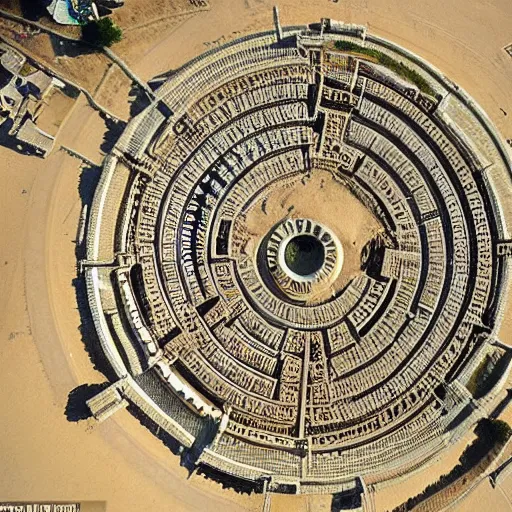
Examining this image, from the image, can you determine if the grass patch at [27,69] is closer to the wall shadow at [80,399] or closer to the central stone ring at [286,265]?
the central stone ring at [286,265]

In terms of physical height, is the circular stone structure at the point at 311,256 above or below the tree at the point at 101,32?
below

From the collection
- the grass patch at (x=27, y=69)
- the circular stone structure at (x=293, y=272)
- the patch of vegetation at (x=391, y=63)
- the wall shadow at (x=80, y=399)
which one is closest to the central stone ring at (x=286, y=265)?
the circular stone structure at (x=293, y=272)

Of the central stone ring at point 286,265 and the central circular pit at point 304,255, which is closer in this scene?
the central stone ring at point 286,265

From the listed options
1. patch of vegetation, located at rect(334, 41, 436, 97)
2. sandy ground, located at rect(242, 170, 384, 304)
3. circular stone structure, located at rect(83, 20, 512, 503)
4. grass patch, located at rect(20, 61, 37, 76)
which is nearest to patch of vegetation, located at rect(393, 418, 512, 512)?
circular stone structure, located at rect(83, 20, 512, 503)

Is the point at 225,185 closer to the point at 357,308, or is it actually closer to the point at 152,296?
the point at 152,296

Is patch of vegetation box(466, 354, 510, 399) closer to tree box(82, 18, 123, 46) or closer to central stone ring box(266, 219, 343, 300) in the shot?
central stone ring box(266, 219, 343, 300)

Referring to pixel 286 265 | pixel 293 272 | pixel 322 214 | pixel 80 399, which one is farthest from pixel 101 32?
pixel 80 399

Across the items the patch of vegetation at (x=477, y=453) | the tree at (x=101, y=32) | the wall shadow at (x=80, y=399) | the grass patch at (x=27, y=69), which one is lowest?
the patch of vegetation at (x=477, y=453)
